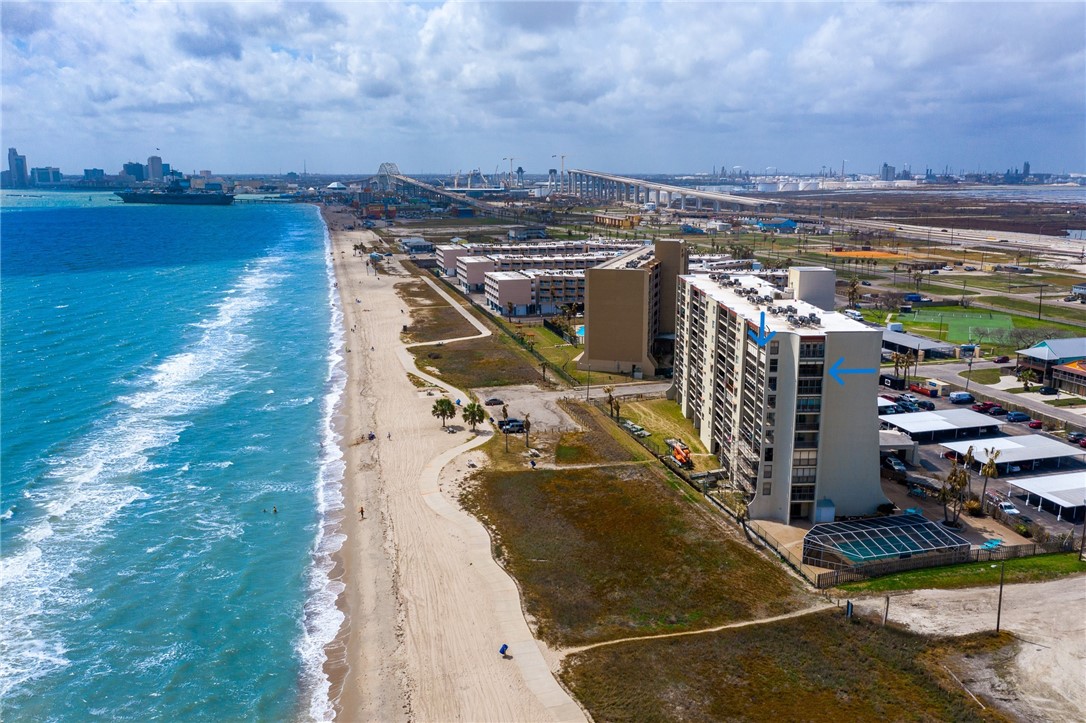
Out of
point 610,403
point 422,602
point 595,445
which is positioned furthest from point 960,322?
point 422,602

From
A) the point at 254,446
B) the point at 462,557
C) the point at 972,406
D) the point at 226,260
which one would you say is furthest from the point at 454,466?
the point at 226,260

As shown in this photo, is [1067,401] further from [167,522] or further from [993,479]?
[167,522]

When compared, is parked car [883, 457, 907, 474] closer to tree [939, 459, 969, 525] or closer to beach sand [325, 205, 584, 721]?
tree [939, 459, 969, 525]

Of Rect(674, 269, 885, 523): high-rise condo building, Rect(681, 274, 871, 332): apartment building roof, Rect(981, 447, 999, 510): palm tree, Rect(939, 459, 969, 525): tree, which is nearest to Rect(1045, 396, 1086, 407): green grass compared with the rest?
Rect(981, 447, 999, 510): palm tree

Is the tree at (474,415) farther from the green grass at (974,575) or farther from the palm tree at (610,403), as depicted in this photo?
the green grass at (974,575)

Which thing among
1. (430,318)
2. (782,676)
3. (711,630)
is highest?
(430,318)

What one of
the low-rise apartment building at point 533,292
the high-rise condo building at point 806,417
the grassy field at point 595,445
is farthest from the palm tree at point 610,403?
the low-rise apartment building at point 533,292
